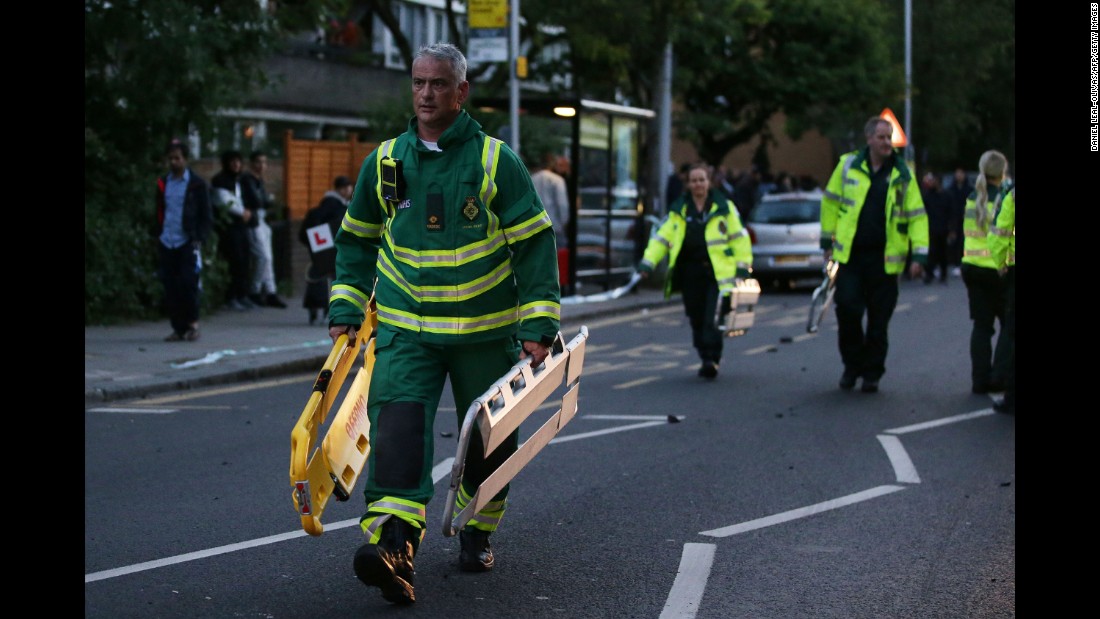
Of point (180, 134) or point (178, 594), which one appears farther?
point (180, 134)

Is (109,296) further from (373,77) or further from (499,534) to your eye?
(373,77)

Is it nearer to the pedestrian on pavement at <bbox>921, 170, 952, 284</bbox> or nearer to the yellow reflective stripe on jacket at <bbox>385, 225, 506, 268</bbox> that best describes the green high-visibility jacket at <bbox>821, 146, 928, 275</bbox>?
the yellow reflective stripe on jacket at <bbox>385, 225, 506, 268</bbox>

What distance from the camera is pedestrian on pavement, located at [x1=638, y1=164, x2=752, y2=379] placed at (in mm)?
13195

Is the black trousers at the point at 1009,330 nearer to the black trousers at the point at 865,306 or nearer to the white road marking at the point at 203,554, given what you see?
the black trousers at the point at 865,306

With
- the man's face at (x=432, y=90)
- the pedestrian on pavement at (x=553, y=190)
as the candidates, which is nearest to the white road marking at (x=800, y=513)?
the man's face at (x=432, y=90)

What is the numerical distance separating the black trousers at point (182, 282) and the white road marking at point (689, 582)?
9287 mm

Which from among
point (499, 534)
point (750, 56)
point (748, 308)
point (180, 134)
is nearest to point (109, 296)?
point (180, 134)

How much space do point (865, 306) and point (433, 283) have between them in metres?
7.42

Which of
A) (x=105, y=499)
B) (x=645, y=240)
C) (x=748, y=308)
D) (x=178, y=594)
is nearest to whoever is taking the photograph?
(x=178, y=594)

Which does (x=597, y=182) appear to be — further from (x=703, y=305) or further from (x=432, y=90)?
(x=432, y=90)

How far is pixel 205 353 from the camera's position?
14.3m

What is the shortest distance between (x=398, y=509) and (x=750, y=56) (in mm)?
36331

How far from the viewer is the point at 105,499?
775 cm

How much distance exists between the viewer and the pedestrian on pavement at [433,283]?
5449mm
